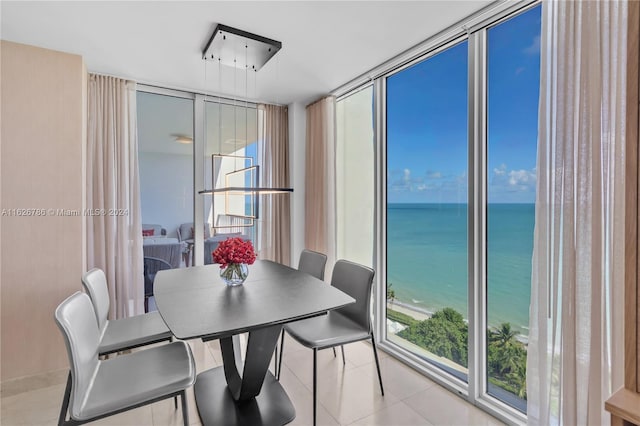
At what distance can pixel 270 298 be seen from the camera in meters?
1.92

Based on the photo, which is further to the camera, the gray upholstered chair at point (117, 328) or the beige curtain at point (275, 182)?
the beige curtain at point (275, 182)

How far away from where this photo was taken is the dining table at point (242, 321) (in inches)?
62.1

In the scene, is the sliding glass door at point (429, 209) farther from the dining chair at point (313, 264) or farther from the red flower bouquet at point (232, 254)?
the red flower bouquet at point (232, 254)

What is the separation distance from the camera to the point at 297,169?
392 centimetres

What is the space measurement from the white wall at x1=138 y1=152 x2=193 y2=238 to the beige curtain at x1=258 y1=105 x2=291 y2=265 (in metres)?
0.85

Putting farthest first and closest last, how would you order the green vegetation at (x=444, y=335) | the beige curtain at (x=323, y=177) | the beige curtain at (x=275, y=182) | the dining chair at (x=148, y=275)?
the beige curtain at (x=275, y=182), the beige curtain at (x=323, y=177), the dining chair at (x=148, y=275), the green vegetation at (x=444, y=335)

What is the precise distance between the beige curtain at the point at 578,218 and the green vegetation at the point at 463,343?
48 cm

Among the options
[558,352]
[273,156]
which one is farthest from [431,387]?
[273,156]

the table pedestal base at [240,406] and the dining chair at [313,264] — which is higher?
the dining chair at [313,264]

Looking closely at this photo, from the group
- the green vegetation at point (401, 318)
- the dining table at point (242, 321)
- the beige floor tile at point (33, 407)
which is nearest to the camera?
the dining table at point (242, 321)

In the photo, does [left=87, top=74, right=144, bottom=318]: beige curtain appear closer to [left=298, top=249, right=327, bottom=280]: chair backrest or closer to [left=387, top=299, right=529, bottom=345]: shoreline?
[left=298, top=249, right=327, bottom=280]: chair backrest

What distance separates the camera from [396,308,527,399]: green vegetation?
204 centimetres

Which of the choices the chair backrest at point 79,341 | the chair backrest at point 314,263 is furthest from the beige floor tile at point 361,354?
the chair backrest at point 79,341

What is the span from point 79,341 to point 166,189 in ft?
7.02
